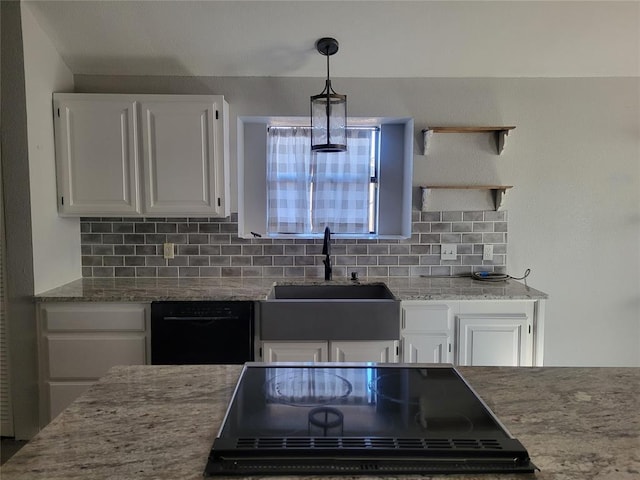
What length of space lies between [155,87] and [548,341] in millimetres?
3287

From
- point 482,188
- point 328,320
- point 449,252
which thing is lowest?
point 328,320

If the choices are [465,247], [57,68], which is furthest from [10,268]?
[465,247]

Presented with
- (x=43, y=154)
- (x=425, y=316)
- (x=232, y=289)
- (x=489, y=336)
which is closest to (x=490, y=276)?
(x=489, y=336)

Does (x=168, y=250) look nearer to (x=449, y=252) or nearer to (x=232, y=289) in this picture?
(x=232, y=289)

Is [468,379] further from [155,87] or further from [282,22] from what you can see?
[155,87]

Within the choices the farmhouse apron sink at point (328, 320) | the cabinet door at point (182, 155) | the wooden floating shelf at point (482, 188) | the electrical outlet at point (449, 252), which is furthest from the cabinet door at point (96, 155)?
the electrical outlet at point (449, 252)

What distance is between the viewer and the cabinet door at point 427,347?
237 cm

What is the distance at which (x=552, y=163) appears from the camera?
284cm

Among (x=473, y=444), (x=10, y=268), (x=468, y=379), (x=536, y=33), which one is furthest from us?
(x=536, y=33)

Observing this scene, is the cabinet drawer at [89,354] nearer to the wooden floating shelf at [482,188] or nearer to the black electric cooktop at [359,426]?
the black electric cooktop at [359,426]

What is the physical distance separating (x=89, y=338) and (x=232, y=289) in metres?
0.84

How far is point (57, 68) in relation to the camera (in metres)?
2.58

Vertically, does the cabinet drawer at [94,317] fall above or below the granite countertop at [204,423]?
below

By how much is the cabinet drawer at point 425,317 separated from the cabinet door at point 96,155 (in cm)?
180
